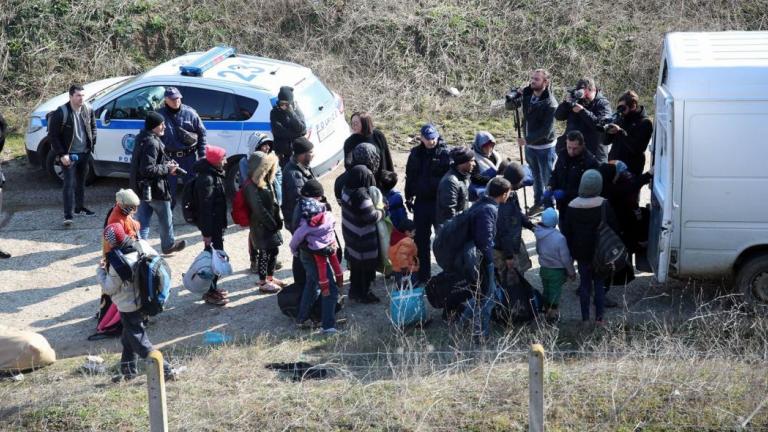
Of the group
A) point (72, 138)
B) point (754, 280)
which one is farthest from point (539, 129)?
point (72, 138)

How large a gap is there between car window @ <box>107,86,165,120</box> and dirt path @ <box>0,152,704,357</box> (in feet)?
4.16

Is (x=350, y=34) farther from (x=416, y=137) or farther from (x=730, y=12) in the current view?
(x=730, y=12)

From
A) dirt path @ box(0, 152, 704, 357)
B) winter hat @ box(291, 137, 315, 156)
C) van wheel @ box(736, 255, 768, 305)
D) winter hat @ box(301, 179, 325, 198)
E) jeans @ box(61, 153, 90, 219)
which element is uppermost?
winter hat @ box(291, 137, 315, 156)

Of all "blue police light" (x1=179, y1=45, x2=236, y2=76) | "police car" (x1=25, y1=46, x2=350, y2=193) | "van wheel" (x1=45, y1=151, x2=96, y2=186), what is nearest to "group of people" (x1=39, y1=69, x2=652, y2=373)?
"police car" (x1=25, y1=46, x2=350, y2=193)

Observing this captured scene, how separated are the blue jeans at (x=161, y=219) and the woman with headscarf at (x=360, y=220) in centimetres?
241

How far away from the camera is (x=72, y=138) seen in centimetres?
1218

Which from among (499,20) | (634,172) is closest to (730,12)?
(499,20)

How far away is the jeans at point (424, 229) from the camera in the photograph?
33.0ft

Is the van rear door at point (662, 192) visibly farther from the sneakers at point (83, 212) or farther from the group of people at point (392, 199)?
the sneakers at point (83, 212)

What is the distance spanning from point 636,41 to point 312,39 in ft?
17.2

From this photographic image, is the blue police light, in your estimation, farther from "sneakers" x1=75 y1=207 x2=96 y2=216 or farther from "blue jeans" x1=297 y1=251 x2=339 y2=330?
"blue jeans" x1=297 y1=251 x2=339 y2=330

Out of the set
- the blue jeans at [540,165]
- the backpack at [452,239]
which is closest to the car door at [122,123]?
the blue jeans at [540,165]

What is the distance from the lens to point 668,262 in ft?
29.7

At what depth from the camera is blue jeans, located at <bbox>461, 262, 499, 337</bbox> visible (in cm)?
876
